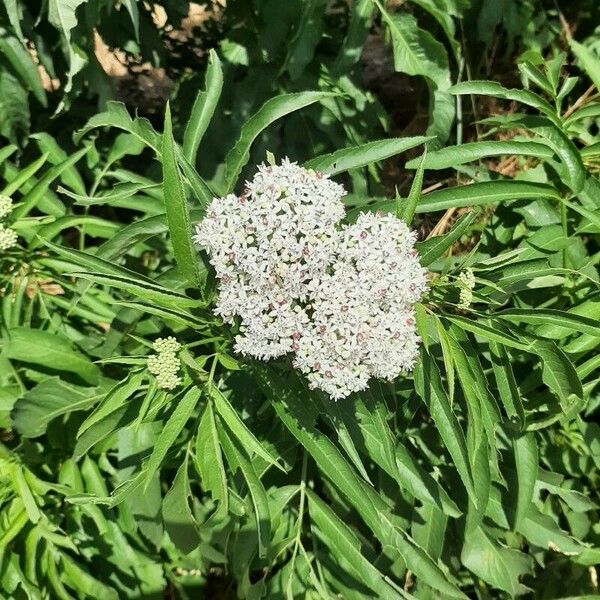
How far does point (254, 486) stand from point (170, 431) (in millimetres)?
210

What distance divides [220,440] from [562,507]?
1.35 metres

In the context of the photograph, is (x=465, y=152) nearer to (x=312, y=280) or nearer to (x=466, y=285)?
(x=466, y=285)

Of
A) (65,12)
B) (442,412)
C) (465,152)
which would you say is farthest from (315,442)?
(65,12)

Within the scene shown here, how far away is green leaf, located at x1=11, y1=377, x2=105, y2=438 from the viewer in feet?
5.56

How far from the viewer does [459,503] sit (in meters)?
1.87

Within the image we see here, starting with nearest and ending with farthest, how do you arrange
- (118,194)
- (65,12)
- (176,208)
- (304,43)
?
(176,208)
(65,12)
(118,194)
(304,43)

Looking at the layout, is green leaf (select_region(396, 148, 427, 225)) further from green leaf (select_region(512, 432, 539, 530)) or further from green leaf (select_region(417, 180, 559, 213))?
green leaf (select_region(512, 432, 539, 530))

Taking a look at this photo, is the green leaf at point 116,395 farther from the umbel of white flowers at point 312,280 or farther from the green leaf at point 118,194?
the green leaf at point 118,194

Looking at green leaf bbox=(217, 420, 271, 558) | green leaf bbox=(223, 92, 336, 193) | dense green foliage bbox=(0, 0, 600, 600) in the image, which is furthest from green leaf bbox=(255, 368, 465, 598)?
green leaf bbox=(223, 92, 336, 193)

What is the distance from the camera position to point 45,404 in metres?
1.73

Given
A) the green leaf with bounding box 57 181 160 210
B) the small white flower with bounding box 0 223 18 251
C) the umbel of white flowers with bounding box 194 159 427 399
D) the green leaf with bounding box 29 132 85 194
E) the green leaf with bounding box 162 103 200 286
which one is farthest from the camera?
the green leaf with bounding box 29 132 85 194

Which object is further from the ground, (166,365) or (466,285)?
(166,365)

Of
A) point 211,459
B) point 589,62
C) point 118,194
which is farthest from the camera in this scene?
point 589,62

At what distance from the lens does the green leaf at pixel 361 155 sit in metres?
1.46
